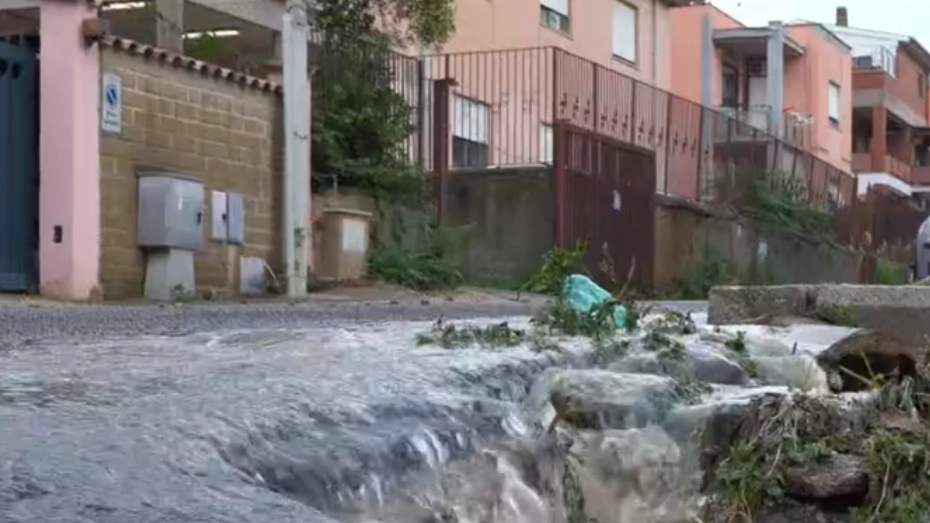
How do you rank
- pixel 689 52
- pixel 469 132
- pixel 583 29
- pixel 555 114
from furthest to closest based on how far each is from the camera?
pixel 689 52
pixel 583 29
pixel 469 132
pixel 555 114

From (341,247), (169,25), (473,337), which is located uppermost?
(169,25)

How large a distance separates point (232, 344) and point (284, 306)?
435 centimetres

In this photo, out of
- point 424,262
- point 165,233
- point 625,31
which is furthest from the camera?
point 625,31

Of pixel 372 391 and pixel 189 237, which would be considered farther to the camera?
pixel 189 237

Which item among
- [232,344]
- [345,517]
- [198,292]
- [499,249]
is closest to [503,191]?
[499,249]

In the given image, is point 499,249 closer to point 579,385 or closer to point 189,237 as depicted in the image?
point 189,237

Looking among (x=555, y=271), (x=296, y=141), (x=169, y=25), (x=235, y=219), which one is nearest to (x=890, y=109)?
(x=169, y=25)

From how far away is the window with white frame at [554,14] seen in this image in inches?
922

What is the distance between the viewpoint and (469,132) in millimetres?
17875

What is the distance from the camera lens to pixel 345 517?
137 inches

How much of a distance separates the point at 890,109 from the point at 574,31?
25617mm

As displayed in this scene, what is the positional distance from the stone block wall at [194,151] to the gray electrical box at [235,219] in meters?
0.08

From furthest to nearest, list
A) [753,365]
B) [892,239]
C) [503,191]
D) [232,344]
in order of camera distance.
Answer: [892,239] < [503,191] < [232,344] < [753,365]

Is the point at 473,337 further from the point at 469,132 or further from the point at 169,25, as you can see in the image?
the point at 469,132
